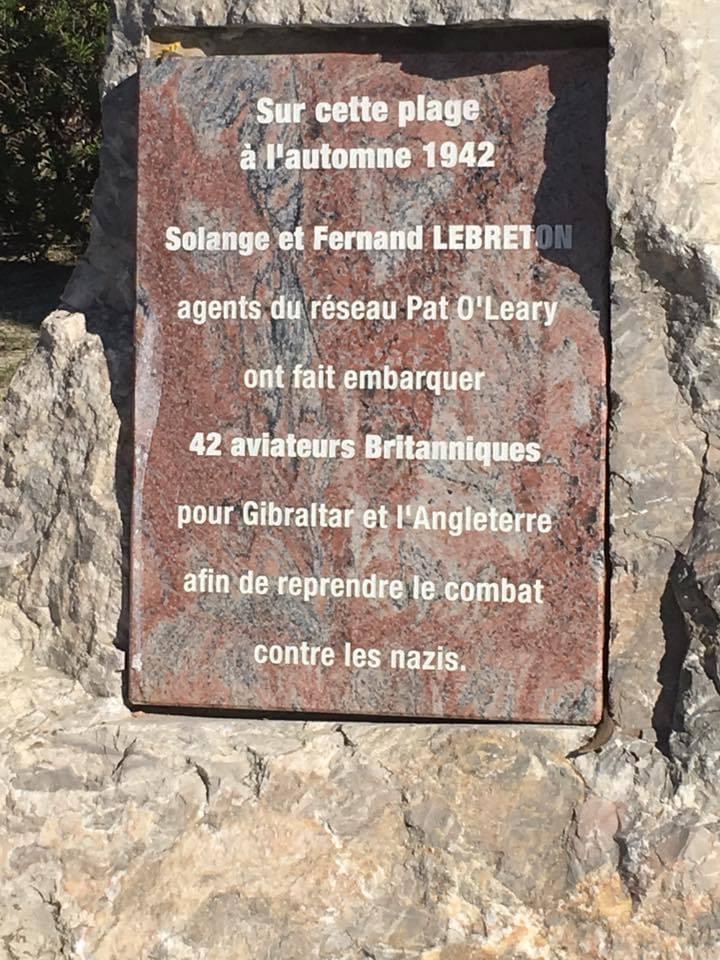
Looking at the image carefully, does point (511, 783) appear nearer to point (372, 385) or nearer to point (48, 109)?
point (372, 385)

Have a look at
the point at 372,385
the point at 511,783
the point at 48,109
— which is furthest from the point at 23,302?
the point at 511,783

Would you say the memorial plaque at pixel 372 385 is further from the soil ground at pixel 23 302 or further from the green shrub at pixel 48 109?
the green shrub at pixel 48 109

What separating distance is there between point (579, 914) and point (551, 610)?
0.72 m

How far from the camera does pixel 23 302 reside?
7.57 metres

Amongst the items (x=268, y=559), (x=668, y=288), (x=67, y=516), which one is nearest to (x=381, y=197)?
(x=668, y=288)

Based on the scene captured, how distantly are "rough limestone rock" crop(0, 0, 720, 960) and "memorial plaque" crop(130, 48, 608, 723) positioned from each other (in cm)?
10

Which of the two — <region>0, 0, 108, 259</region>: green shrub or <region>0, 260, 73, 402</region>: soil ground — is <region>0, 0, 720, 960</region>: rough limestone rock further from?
<region>0, 0, 108, 259</region>: green shrub

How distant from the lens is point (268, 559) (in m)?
3.13

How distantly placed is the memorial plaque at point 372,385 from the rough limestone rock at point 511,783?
10 cm

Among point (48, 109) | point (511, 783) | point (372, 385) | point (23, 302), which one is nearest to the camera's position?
point (511, 783)

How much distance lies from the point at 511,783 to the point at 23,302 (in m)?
5.50

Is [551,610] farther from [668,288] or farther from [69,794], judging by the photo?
[69,794]

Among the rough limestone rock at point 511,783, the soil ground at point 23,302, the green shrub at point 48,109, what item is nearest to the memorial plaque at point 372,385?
the rough limestone rock at point 511,783

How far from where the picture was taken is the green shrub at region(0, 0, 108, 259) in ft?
22.6
